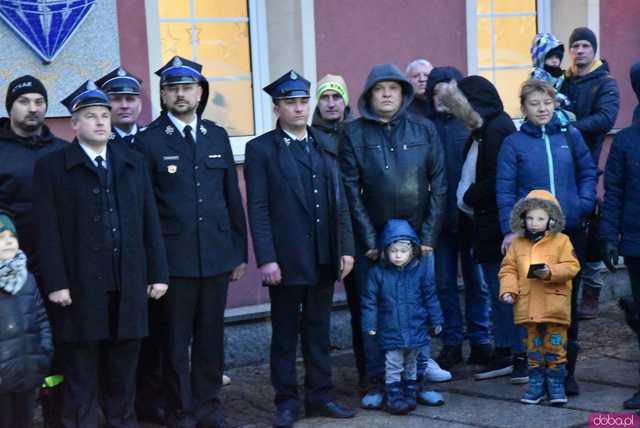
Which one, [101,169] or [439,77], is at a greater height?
[439,77]

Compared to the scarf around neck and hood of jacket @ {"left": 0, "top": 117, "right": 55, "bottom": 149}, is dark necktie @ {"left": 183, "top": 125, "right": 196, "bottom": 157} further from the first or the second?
the scarf around neck

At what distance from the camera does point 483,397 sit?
7316 millimetres

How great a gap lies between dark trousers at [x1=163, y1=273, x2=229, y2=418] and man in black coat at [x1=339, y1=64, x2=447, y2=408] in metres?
0.92

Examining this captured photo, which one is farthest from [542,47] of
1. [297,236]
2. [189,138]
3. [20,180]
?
[20,180]

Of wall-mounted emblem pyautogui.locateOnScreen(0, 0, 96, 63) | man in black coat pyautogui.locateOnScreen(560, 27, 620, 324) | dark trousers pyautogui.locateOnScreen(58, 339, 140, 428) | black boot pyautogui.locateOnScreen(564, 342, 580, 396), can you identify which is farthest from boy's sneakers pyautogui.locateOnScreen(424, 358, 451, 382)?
wall-mounted emblem pyautogui.locateOnScreen(0, 0, 96, 63)

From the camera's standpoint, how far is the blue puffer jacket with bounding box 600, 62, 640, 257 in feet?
22.9

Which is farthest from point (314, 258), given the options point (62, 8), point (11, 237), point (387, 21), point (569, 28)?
point (569, 28)

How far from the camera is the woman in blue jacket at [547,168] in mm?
7191

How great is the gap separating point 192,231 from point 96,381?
3.16ft

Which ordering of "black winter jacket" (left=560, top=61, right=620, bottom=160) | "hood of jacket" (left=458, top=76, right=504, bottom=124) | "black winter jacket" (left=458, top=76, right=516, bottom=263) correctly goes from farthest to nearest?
"black winter jacket" (left=560, top=61, right=620, bottom=160)
"hood of jacket" (left=458, top=76, right=504, bottom=124)
"black winter jacket" (left=458, top=76, right=516, bottom=263)

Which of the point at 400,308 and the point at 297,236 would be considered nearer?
the point at 297,236

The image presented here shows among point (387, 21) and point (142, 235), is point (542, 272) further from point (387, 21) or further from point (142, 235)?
point (387, 21)

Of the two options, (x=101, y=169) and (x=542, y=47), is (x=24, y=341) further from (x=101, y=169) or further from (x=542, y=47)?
(x=542, y=47)

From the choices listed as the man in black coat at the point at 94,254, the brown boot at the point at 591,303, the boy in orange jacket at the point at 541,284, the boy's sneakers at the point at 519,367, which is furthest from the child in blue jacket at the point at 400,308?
the brown boot at the point at 591,303
